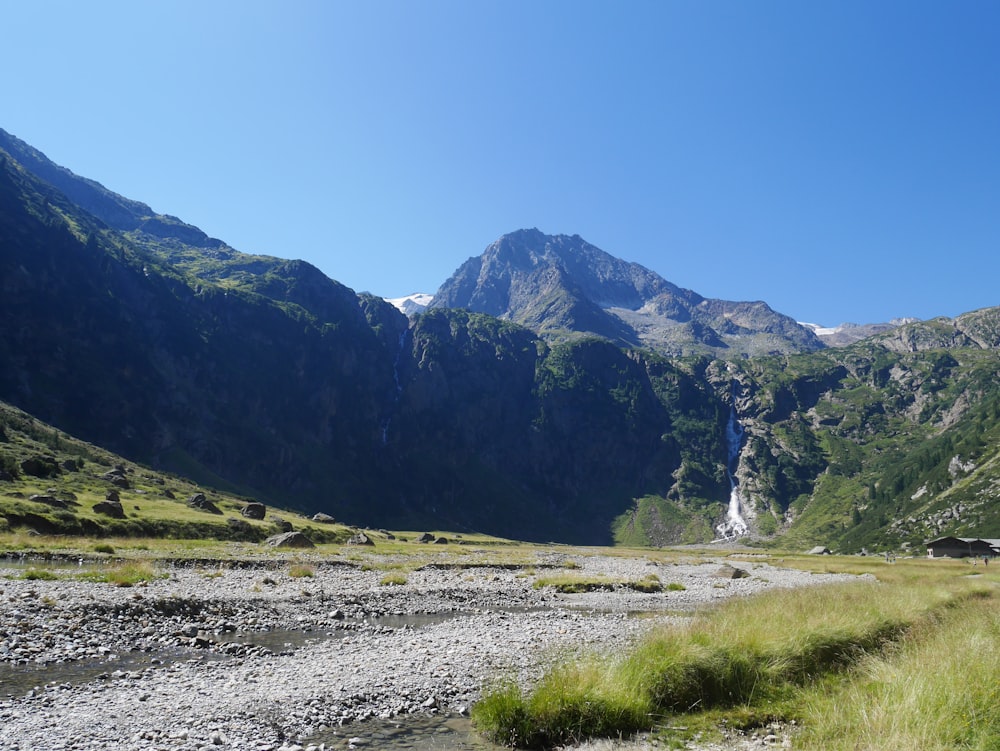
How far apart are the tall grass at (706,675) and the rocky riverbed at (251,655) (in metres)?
2.96

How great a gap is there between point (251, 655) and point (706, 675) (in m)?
15.7

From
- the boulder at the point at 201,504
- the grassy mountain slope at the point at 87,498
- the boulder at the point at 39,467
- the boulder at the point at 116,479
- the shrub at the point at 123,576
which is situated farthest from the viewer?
the boulder at the point at 116,479

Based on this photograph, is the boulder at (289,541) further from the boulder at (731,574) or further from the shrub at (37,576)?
the boulder at (731,574)

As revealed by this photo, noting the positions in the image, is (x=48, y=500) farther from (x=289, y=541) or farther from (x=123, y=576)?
(x=123, y=576)

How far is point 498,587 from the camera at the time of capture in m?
47.0

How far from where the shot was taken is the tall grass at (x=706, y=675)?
556 inches

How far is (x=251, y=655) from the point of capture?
68.9 ft

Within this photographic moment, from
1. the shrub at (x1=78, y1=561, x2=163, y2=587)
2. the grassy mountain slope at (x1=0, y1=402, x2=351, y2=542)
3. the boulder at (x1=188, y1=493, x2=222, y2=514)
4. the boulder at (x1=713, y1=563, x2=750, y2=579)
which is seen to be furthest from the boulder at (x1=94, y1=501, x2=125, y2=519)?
the boulder at (x1=713, y1=563, x2=750, y2=579)

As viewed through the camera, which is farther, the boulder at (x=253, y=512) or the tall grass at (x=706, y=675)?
the boulder at (x=253, y=512)

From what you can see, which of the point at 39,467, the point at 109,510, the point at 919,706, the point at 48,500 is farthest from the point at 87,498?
the point at 919,706

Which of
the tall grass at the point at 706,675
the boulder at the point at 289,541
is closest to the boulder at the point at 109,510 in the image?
the boulder at the point at 289,541

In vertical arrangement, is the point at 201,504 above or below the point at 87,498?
below

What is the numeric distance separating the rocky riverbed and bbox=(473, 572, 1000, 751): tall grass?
2960 millimetres

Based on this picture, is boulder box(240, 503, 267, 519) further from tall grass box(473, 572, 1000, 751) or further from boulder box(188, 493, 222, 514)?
tall grass box(473, 572, 1000, 751)
